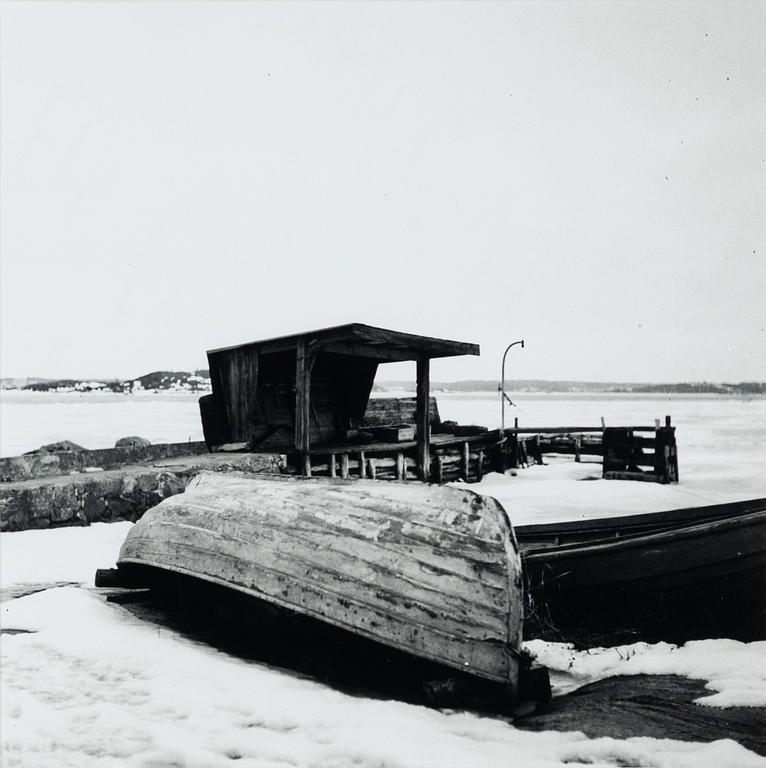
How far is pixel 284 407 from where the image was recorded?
11641 millimetres

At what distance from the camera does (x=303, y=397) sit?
9227mm

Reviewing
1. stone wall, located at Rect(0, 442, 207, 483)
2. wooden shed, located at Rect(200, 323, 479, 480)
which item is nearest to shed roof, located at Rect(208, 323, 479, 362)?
wooden shed, located at Rect(200, 323, 479, 480)

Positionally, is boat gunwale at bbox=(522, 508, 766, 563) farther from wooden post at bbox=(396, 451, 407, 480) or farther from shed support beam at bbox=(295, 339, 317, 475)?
wooden post at bbox=(396, 451, 407, 480)

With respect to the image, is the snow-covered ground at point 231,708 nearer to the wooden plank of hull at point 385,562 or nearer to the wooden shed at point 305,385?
the wooden plank of hull at point 385,562

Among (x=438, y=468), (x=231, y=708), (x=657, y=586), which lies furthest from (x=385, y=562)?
(x=438, y=468)

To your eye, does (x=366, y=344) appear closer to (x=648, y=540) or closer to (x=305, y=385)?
(x=305, y=385)

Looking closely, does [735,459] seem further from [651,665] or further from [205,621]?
[205,621]

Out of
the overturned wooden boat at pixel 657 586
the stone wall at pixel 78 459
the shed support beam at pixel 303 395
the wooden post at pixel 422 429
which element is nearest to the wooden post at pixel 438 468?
the wooden post at pixel 422 429

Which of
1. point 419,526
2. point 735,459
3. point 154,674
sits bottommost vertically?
point 735,459

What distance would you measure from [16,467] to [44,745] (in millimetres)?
8127

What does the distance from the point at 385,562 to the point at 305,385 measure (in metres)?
5.89

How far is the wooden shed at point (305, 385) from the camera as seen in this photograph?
9.16m

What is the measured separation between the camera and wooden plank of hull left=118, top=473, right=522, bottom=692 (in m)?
3.27

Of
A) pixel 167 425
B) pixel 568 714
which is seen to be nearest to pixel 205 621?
pixel 568 714
